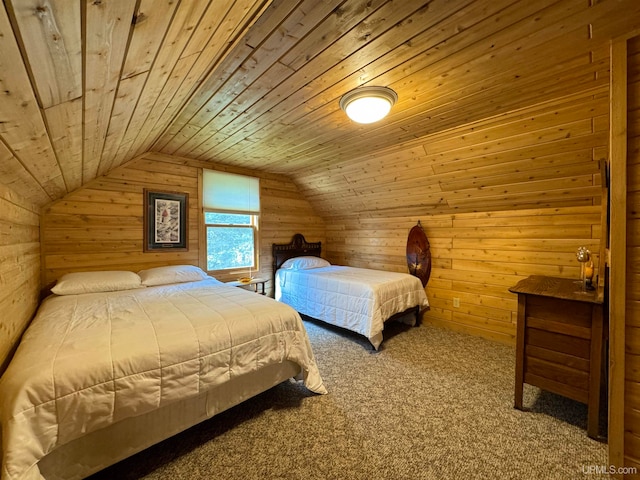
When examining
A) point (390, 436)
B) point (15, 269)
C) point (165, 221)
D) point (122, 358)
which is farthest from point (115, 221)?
point (390, 436)

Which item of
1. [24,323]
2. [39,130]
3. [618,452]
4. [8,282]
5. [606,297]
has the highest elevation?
[39,130]

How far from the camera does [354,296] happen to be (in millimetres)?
3137

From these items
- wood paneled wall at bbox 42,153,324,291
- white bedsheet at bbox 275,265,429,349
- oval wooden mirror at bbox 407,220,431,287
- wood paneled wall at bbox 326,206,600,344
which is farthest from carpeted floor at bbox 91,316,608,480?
wood paneled wall at bbox 42,153,324,291

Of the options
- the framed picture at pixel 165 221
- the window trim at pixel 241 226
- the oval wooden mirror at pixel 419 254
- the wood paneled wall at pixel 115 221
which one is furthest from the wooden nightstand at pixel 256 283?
the oval wooden mirror at pixel 419 254

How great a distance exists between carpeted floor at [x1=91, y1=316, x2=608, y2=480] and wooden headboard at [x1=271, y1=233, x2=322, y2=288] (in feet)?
7.55

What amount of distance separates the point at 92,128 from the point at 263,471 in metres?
2.14

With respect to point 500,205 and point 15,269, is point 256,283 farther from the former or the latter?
point 500,205

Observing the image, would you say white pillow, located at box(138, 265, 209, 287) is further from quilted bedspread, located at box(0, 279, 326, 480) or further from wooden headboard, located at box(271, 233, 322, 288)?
wooden headboard, located at box(271, 233, 322, 288)

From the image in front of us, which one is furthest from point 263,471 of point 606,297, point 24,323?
point 606,297

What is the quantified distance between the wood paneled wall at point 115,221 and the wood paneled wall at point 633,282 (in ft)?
13.0

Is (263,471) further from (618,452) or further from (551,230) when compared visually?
(551,230)

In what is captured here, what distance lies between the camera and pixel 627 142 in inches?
55.5

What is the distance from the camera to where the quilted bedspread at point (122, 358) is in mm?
1115

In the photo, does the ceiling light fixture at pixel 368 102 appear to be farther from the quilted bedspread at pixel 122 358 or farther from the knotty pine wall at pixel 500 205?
the quilted bedspread at pixel 122 358
